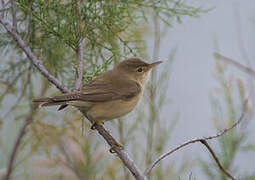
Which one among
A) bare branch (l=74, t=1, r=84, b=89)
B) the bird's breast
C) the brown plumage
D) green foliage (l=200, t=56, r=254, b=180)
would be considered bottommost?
green foliage (l=200, t=56, r=254, b=180)

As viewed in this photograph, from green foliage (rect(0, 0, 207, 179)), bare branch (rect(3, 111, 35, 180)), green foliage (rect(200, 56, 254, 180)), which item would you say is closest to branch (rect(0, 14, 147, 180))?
green foliage (rect(0, 0, 207, 179))

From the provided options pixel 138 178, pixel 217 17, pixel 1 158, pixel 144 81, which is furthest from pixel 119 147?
pixel 217 17

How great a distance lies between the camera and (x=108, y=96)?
2.91 metres

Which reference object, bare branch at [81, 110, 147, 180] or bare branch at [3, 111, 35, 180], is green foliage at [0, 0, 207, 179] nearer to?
bare branch at [3, 111, 35, 180]

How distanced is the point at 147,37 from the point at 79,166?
4.35ft

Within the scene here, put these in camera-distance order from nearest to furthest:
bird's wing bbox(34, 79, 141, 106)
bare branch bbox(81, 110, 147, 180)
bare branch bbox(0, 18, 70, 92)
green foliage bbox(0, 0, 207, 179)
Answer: bare branch bbox(81, 110, 147, 180), bare branch bbox(0, 18, 70, 92), bird's wing bbox(34, 79, 141, 106), green foliage bbox(0, 0, 207, 179)

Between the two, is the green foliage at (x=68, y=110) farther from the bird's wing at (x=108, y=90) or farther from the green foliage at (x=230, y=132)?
the green foliage at (x=230, y=132)

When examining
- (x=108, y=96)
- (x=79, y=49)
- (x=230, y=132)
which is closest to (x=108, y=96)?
(x=108, y=96)

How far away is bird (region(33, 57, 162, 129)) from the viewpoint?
→ 2582 millimetres

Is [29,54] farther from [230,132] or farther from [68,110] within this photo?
[230,132]

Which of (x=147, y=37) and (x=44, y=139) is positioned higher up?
(x=147, y=37)

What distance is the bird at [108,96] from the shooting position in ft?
8.47

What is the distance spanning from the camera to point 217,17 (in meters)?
8.91

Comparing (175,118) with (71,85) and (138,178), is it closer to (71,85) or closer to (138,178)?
(71,85)
